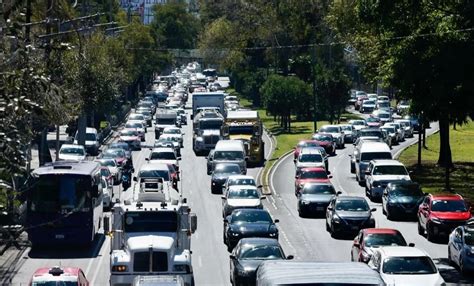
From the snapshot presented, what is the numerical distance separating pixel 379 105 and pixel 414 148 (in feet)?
109

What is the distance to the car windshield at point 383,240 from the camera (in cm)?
3234

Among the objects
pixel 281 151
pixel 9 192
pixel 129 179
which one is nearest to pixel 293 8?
pixel 281 151

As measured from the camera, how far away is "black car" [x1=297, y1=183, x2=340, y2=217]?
4669cm

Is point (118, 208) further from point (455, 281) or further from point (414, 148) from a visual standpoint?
point (414, 148)

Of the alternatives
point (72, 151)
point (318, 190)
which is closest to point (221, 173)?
point (318, 190)

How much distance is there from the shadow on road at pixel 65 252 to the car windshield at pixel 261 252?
841 cm

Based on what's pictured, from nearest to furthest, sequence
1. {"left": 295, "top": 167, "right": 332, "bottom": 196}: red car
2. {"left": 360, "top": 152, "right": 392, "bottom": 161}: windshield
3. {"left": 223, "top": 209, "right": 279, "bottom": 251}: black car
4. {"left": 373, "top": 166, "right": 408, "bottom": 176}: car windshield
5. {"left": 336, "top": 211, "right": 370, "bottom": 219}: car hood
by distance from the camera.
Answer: {"left": 223, "top": 209, "right": 279, "bottom": 251}: black car < {"left": 336, "top": 211, "right": 370, "bottom": 219}: car hood < {"left": 373, "top": 166, "right": 408, "bottom": 176}: car windshield < {"left": 295, "top": 167, "right": 332, "bottom": 196}: red car < {"left": 360, "top": 152, "right": 392, "bottom": 161}: windshield

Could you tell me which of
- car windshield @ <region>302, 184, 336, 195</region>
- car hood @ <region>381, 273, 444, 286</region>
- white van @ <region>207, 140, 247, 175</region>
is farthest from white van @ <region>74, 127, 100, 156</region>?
car hood @ <region>381, 273, 444, 286</region>

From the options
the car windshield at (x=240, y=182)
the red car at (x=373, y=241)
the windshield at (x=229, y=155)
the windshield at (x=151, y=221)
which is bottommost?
the windshield at (x=229, y=155)

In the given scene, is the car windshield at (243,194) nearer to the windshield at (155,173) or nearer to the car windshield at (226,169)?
the windshield at (155,173)

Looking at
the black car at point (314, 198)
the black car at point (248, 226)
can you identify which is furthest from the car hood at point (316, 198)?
the black car at point (248, 226)

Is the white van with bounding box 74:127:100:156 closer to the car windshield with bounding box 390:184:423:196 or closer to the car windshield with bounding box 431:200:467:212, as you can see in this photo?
the car windshield with bounding box 390:184:423:196

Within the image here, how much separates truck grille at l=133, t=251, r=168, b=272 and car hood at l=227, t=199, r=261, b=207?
54.0 ft

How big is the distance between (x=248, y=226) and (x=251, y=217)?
74 cm
